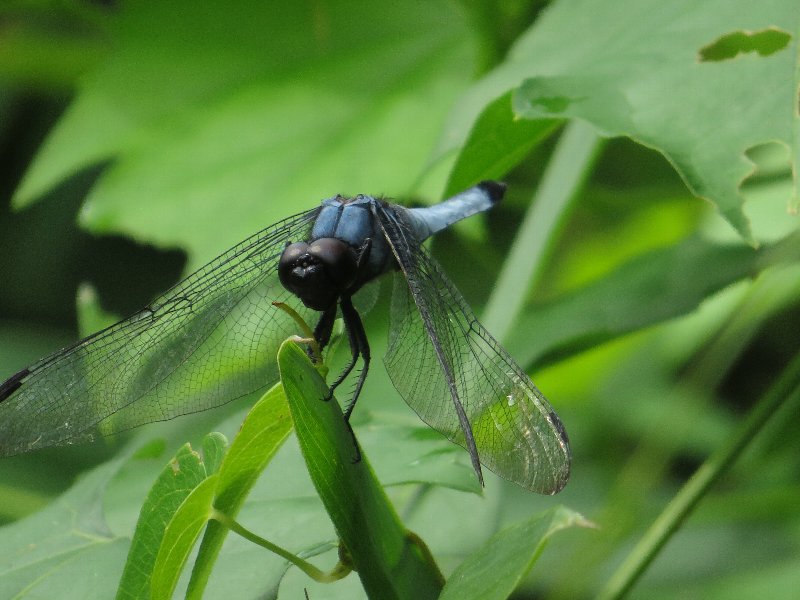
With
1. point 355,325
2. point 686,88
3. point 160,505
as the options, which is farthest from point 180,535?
point 686,88

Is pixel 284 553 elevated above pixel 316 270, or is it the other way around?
pixel 316 270

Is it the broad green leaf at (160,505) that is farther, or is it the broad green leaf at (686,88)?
the broad green leaf at (686,88)

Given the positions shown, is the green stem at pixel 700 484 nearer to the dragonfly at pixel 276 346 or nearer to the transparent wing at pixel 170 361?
the dragonfly at pixel 276 346

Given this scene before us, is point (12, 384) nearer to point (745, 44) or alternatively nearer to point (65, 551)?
point (65, 551)

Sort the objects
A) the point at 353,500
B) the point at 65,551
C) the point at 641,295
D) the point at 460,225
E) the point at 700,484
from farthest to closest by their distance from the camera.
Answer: the point at 460,225 → the point at 641,295 → the point at 700,484 → the point at 65,551 → the point at 353,500

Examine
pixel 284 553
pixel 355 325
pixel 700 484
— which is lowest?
pixel 700 484

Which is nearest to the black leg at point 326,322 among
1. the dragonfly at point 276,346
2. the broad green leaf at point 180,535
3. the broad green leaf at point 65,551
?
the dragonfly at point 276,346

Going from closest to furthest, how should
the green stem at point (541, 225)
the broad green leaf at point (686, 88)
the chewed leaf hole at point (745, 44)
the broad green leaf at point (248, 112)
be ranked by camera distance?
the broad green leaf at point (686, 88) → the chewed leaf hole at point (745, 44) → the green stem at point (541, 225) → the broad green leaf at point (248, 112)
